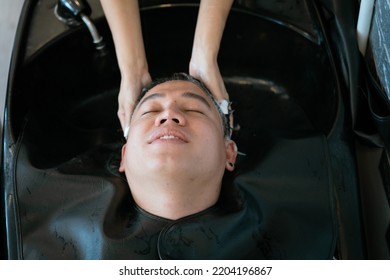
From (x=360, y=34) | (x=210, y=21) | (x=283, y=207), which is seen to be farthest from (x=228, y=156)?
(x=360, y=34)

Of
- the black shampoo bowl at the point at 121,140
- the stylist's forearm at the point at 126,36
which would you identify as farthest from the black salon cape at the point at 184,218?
the stylist's forearm at the point at 126,36

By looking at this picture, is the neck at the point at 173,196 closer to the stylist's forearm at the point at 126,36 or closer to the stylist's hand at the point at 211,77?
the stylist's hand at the point at 211,77

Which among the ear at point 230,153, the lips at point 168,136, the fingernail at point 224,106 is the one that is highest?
the lips at point 168,136

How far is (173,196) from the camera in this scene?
97cm

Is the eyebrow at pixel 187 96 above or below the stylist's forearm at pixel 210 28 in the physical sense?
below

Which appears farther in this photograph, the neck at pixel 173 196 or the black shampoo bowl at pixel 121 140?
the black shampoo bowl at pixel 121 140

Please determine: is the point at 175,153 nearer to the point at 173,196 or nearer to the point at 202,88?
→ the point at 173,196

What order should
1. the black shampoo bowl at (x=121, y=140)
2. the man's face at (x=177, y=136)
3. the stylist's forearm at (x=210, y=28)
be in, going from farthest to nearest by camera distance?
the stylist's forearm at (x=210, y=28) < the black shampoo bowl at (x=121, y=140) < the man's face at (x=177, y=136)

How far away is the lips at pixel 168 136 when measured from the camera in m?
0.97

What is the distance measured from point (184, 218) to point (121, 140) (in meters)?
0.40

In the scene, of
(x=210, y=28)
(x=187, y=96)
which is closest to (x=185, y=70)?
(x=210, y=28)

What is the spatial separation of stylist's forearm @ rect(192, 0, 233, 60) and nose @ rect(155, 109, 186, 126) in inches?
9.1

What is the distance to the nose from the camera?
1.00 meters

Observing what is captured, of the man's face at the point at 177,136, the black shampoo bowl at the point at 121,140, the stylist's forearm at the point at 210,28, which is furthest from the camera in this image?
the stylist's forearm at the point at 210,28
